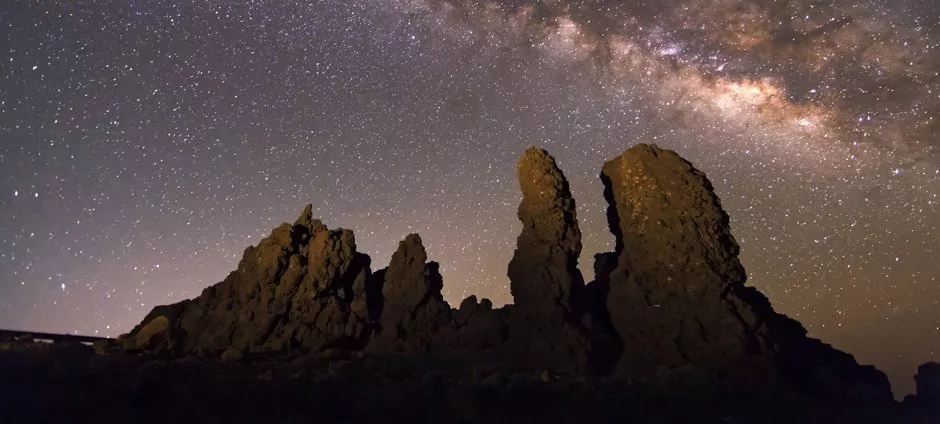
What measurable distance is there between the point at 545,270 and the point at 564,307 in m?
2.60

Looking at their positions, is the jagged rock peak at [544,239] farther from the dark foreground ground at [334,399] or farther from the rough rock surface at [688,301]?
the dark foreground ground at [334,399]

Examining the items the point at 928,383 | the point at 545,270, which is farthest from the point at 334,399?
the point at 928,383

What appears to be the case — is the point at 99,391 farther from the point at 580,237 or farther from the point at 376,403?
the point at 580,237

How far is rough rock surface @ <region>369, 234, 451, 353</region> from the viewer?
138ft

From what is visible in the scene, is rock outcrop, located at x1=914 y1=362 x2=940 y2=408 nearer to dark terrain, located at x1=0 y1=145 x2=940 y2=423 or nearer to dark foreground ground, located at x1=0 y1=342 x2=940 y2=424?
dark terrain, located at x1=0 y1=145 x2=940 y2=423

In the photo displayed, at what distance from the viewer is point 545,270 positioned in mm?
39094

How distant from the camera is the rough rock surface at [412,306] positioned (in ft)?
138

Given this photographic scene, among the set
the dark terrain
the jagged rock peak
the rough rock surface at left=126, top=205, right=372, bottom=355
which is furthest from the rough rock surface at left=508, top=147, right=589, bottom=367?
the rough rock surface at left=126, top=205, right=372, bottom=355

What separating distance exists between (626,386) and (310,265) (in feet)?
89.2

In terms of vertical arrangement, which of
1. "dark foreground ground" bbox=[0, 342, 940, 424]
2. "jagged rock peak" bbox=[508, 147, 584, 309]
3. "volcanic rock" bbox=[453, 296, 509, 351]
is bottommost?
"dark foreground ground" bbox=[0, 342, 940, 424]

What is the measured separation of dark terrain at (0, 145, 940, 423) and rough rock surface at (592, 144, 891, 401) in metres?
0.09

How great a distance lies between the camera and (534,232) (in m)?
40.7

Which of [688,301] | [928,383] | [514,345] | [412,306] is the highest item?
[412,306]

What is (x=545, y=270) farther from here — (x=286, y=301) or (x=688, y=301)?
(x=286, y=301)
